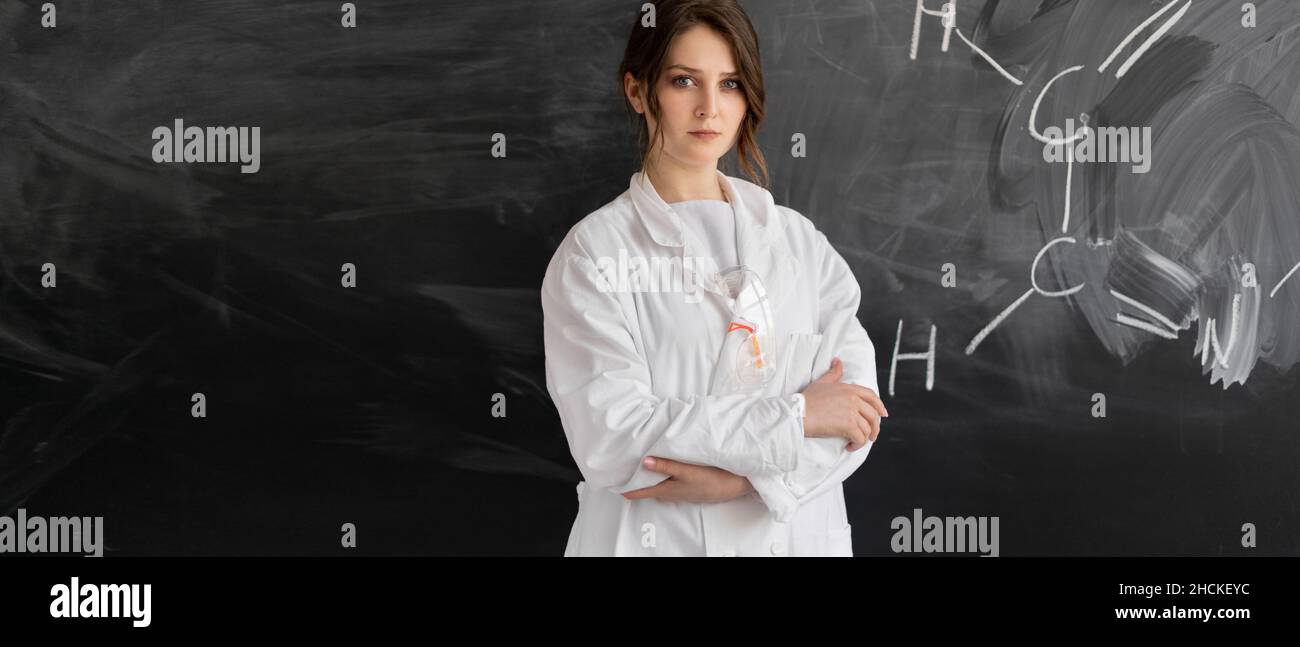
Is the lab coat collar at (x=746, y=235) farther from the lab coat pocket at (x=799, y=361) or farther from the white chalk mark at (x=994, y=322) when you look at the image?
the white chalk mark at (x=994, y=322)

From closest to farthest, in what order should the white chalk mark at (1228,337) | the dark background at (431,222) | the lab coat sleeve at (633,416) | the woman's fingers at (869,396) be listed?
the lab coat sleeve at (633,416), the woman's fingers at (869,396), the dark background at (431,222), the white chalk mark at (1228,337)

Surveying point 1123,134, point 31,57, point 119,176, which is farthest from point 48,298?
point 1123,134

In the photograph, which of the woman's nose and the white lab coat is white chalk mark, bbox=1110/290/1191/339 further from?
the woman's nose

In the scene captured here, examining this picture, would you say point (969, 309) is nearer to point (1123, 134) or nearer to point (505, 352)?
point (1123, 134)

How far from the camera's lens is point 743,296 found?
1689 mm

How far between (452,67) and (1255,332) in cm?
188

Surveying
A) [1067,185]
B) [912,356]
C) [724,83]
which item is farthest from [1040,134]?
[724,83]

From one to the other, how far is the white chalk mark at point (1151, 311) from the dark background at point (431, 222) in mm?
56

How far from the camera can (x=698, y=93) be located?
1.71m

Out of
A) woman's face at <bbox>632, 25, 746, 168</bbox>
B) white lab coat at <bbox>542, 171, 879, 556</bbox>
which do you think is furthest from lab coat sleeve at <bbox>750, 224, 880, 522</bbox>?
woman's face at <bbox>632, 25, 746, 168</bbox>

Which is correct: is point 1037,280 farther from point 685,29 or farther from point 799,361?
point 685,29

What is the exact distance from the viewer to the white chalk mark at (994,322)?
94.7 inches

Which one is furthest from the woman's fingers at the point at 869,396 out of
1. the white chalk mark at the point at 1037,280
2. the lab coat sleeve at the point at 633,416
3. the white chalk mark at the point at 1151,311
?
the white chalk mark at the point at 1151,311

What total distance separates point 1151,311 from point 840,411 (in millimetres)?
1142
